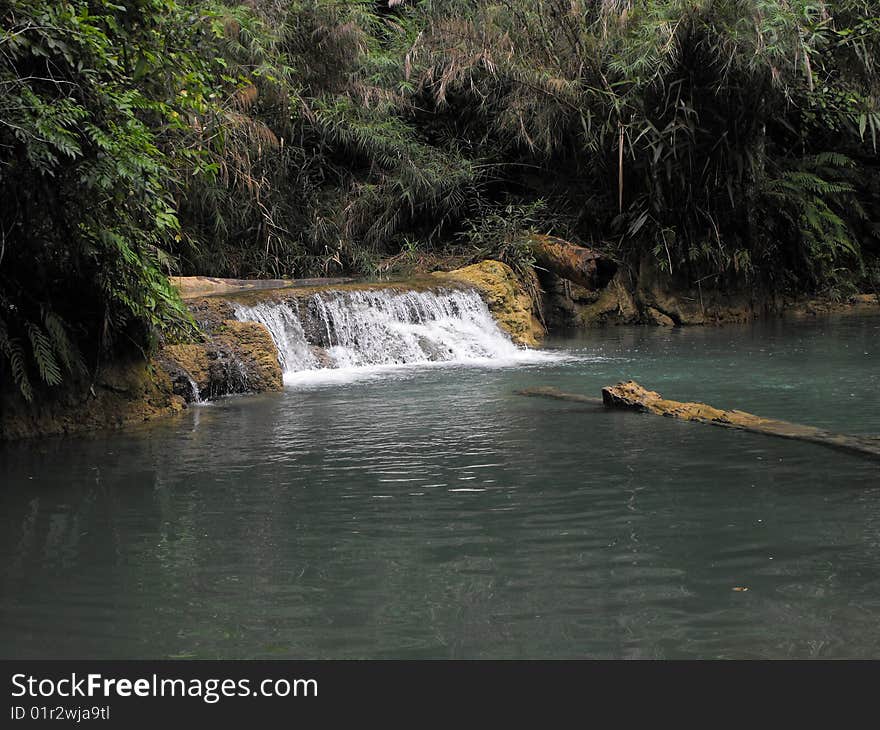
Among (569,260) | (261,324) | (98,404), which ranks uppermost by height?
(569,260)

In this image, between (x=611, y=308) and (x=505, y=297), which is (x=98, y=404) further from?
(x=611, y=308)

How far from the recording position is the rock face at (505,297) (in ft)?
50.1

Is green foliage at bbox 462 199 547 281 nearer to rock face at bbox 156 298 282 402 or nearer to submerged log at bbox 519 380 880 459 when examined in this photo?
rock face at bbox 156 298 282 402

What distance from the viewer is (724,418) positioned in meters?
7.71

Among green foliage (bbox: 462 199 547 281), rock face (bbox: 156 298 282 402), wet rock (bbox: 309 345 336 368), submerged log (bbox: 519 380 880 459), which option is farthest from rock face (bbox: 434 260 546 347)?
submerged log (bbox: 519 380 880 459)

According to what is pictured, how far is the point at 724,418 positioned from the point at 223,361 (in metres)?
5.22

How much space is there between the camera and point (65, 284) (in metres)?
8.45

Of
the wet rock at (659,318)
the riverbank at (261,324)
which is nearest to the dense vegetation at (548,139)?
the riverbank at (261,324)

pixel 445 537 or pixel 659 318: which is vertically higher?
pixel 659 318

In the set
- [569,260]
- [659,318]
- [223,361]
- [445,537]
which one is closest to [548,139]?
[569,260]

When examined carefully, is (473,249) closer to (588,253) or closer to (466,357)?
(588,253)

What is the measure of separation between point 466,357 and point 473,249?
4302 millimetres

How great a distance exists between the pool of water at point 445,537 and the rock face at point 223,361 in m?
1.26
